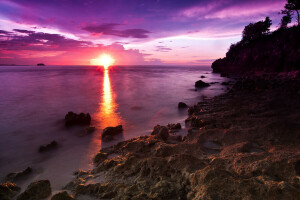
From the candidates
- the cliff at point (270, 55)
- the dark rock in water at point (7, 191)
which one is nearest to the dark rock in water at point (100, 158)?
the dark rock in water at point (7, 191)

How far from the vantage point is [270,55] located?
32906 mm

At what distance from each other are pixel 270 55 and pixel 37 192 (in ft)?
135

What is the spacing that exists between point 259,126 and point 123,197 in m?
4.69

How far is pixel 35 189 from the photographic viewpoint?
3.11m

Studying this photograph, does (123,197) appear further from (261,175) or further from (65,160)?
(65,160)

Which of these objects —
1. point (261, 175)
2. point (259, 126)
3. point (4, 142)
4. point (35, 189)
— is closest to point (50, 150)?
point (4, 142)

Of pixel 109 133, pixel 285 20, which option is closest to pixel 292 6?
pixel 285 20

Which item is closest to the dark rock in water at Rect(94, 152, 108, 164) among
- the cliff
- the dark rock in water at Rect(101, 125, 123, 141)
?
the dark rock in water at Rect(101, 125, 123, 141)

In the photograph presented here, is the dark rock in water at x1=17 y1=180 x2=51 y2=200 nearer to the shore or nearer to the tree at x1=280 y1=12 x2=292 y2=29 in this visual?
the shore

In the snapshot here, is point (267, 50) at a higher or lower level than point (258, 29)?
lower

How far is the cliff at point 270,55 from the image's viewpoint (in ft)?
89.2

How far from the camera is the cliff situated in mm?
27203

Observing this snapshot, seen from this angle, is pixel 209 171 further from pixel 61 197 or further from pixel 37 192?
pixel 37 192

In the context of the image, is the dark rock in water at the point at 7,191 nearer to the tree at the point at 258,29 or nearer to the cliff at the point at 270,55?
the cliff at the point at 270,55
